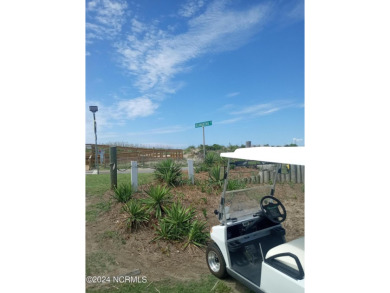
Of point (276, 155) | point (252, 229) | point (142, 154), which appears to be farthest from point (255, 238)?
point (142, 154)

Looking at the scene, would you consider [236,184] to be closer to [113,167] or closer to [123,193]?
[123,193]

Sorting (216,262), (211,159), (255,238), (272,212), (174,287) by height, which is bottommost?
(174,287)

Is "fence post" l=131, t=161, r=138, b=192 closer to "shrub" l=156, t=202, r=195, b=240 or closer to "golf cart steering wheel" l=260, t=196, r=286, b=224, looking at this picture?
"shrub" l=156, t=202, r=195, b=240

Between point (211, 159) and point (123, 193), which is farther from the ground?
point (211, 159)

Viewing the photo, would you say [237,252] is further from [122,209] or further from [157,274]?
[122,209]

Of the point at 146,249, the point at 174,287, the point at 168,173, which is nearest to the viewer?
the point at 174,287

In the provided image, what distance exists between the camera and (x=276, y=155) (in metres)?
1.84

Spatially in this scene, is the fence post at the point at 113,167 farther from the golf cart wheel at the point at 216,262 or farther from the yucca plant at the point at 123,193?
the golf cart wheel at the point at 216,262

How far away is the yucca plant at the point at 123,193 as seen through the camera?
4.02 metres

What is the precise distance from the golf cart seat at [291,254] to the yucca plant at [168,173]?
3503mm

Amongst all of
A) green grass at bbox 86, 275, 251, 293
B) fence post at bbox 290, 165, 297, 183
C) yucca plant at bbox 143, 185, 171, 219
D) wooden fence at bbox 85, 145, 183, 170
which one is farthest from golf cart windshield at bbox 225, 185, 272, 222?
wooden fence at bbox 85, 145, 183, 170

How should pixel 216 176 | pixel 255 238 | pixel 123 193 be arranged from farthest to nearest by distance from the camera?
1. pixel 216 176
2. pixel 123 193
3. pixel 255 238

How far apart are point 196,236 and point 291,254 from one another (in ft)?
6.28

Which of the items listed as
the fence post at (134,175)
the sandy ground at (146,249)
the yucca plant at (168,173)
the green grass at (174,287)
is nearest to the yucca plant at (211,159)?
the yucca plant at (168,173)
